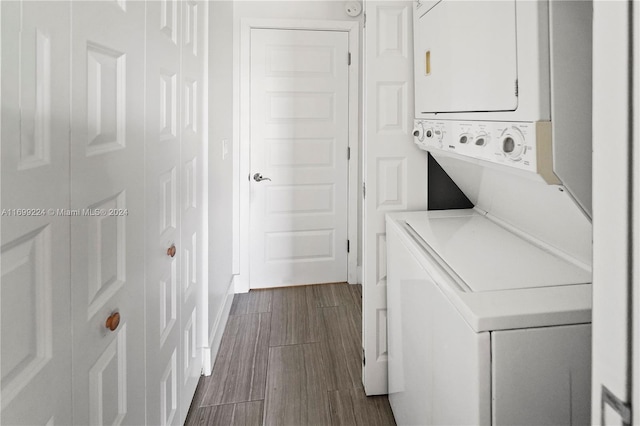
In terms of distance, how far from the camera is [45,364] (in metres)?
0.67

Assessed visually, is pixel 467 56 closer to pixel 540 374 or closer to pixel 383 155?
pixel 383 155

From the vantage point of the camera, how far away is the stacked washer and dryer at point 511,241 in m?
0.86

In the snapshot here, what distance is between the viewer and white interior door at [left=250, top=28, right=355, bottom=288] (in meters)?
3.02

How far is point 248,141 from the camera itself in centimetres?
304

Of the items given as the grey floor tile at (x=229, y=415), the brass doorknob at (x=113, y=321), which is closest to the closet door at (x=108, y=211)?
the brass doorknob at (x=113, y=321)

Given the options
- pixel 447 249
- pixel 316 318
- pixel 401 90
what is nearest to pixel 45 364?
pixel 447 249

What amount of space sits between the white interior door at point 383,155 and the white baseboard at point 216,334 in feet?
→ 2.81

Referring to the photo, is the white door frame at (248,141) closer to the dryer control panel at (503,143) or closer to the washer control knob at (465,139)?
the dryer control panel at (503,143)

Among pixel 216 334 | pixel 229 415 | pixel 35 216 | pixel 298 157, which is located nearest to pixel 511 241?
pixel 35 216

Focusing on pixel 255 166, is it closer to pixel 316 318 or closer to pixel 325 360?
pixel 316 318
